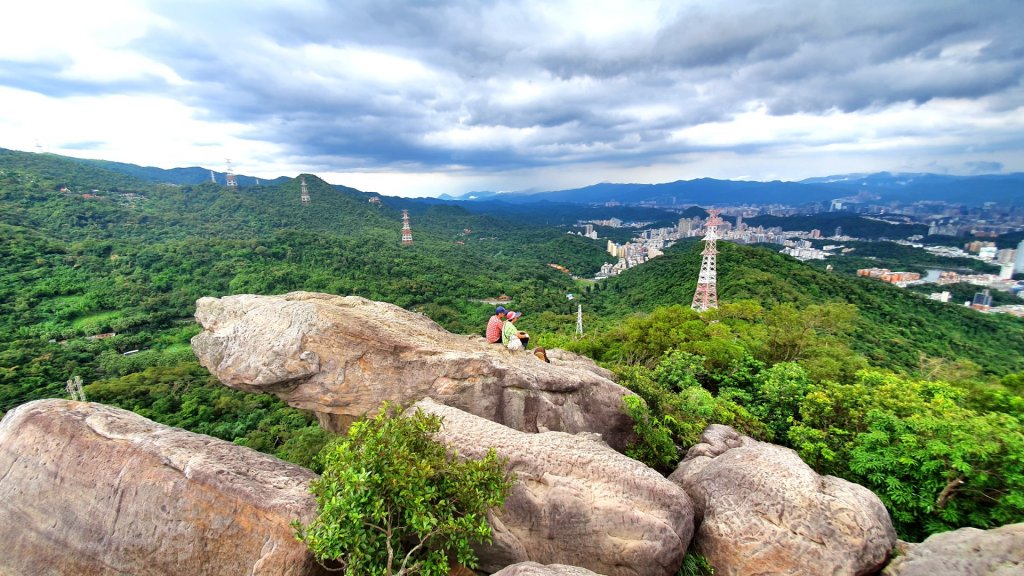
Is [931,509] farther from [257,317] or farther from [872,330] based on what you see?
[872,330]

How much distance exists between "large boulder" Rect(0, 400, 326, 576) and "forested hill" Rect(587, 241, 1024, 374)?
131 feet

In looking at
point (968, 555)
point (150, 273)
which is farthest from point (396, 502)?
point (150, 273)

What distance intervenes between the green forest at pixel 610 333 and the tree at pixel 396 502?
6207 mm

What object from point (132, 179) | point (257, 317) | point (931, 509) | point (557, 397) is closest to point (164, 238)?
point (132, 179)

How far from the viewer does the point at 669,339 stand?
21938 millimetres

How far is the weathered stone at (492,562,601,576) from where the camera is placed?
236 inches

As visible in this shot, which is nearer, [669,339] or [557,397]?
[557,397]

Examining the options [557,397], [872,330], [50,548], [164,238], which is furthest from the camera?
[164,238]

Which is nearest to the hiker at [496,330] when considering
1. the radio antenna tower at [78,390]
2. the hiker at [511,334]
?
the hiker at [511,334]

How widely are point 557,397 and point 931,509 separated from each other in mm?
8214

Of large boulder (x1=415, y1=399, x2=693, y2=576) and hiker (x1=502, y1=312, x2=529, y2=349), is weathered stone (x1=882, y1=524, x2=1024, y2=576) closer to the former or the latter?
large boulder (x1=415, y1=399, x2=693, y2=576)

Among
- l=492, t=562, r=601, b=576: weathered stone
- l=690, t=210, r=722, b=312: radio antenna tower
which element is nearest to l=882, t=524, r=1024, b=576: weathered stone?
l=492, t=562, r=601, b=576: weathered stone

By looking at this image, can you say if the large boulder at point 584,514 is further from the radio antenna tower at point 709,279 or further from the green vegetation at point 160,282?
the radio antenna tower at point 709,279

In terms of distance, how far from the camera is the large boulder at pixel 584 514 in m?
7.30
